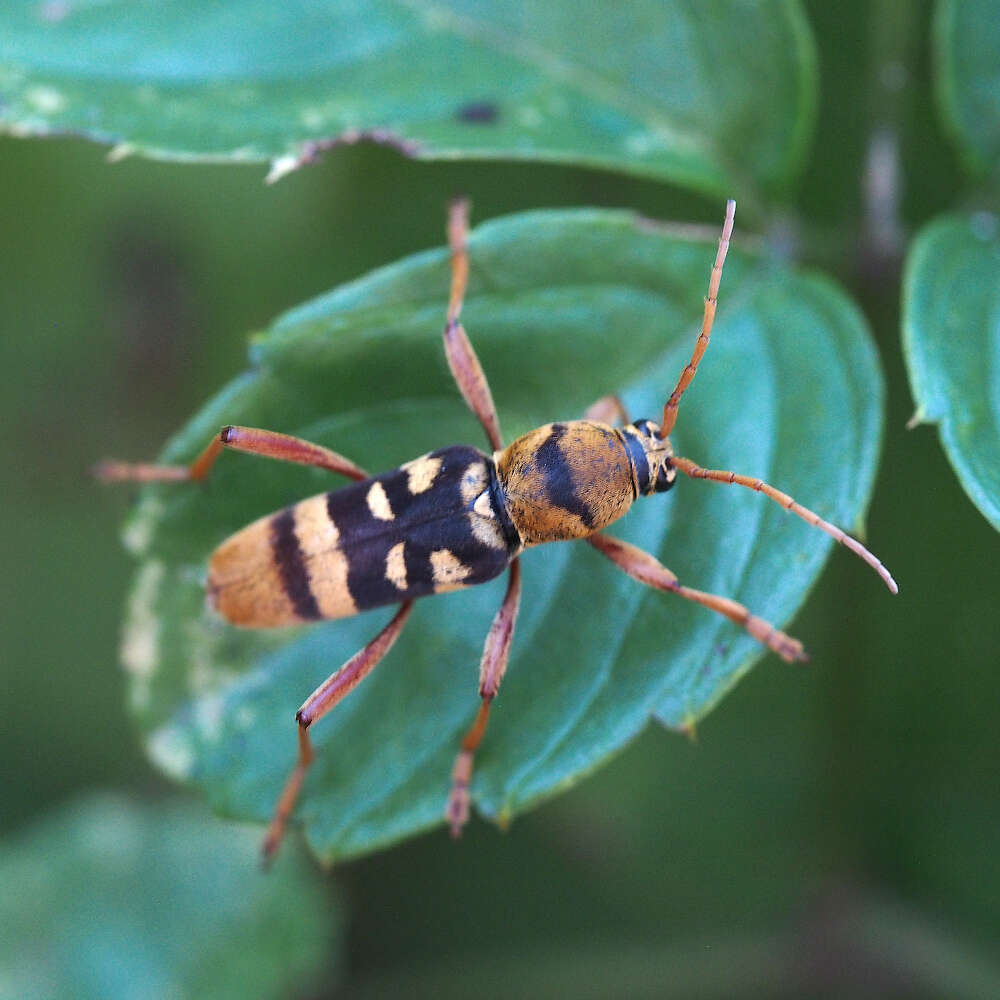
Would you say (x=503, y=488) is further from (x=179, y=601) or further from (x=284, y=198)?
(x=284, y=198)

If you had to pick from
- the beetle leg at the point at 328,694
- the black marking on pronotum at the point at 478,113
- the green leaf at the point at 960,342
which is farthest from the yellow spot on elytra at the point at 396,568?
the green leaf at the point at 960,342

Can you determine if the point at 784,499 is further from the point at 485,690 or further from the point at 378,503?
the point at 378,503

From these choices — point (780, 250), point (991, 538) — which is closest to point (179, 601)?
point (780, 250)

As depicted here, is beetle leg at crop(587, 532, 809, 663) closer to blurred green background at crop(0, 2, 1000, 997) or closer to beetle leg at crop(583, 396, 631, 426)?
beetle leg at crop(583, 396, 631, 426)

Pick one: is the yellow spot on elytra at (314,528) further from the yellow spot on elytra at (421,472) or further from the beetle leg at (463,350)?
the beetle leg at (463,350)

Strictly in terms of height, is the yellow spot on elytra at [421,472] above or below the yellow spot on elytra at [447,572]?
above

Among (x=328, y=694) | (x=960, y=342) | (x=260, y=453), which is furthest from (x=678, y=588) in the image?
(x=260, y=453)
